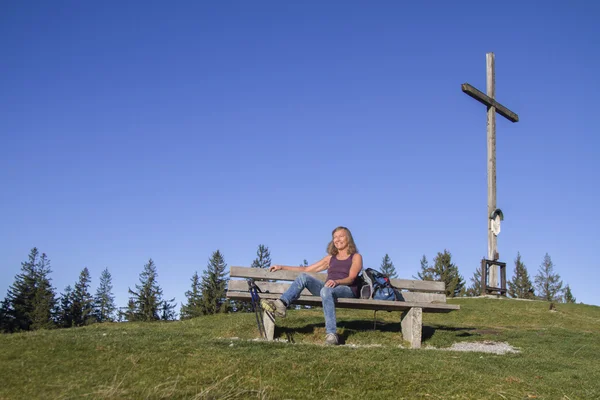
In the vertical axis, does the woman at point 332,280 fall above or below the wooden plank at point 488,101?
below

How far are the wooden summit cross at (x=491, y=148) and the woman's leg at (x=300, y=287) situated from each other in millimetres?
13947

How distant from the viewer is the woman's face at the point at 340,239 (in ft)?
33.2

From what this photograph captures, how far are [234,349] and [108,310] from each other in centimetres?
6869

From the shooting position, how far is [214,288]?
190 feet

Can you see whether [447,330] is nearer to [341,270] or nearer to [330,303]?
[341,270]

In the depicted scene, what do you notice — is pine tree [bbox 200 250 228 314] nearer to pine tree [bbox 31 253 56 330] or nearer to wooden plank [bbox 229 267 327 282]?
pine tree [bbox 31 253 56 330]

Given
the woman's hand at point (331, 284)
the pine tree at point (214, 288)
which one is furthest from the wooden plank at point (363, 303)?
the pine tree at point (214, 288)

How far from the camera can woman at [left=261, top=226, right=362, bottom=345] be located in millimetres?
9266

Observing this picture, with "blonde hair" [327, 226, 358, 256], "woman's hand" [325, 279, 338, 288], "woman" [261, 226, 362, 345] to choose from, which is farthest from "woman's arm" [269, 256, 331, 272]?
"woman's hand" [325, 279, 338, 288]

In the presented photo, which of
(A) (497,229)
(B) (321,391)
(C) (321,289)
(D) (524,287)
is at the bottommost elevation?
(B) (321,391)

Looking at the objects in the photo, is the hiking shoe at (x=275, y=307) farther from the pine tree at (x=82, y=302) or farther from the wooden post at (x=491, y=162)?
the pine tree at (x=82, y=302)

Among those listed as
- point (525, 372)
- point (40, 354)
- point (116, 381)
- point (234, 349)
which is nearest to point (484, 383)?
point (525, 372)

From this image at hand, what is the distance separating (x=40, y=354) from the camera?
6.52 m

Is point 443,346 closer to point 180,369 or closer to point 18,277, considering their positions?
point 180,369
